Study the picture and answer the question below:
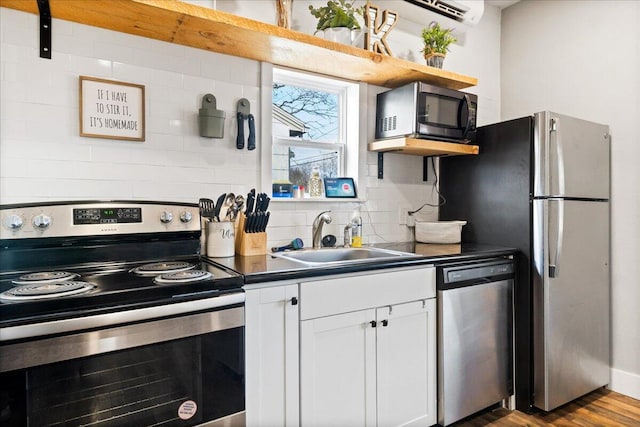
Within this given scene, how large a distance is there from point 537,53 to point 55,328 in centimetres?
341

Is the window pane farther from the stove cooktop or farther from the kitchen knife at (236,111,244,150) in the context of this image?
the stove cooktop

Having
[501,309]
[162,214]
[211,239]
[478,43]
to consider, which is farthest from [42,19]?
[478,43]

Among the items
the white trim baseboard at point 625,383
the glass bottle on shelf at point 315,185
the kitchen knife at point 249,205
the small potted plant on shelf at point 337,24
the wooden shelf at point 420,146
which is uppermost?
the small potted plant on shelf at point 337,24

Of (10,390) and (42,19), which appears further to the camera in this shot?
(42,19)

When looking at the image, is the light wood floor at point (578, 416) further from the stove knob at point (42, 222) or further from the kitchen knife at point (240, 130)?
the stove knob at point (42, 222)

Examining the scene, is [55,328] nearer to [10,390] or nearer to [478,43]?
[10,390]

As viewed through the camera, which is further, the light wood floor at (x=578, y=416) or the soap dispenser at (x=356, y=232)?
the soap dispenser at (x=356, y=232)

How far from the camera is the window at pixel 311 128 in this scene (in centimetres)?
239

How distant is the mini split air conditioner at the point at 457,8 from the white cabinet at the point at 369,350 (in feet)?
5.99

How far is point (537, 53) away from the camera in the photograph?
2992mm

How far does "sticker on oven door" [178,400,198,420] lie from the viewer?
128cm

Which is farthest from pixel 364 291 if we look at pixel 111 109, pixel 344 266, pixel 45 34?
pixel 45 34

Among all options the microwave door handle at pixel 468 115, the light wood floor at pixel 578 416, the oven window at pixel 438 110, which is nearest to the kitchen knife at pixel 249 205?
the oven window at pixel 438 110

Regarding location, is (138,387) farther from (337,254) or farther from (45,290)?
(337,254)
